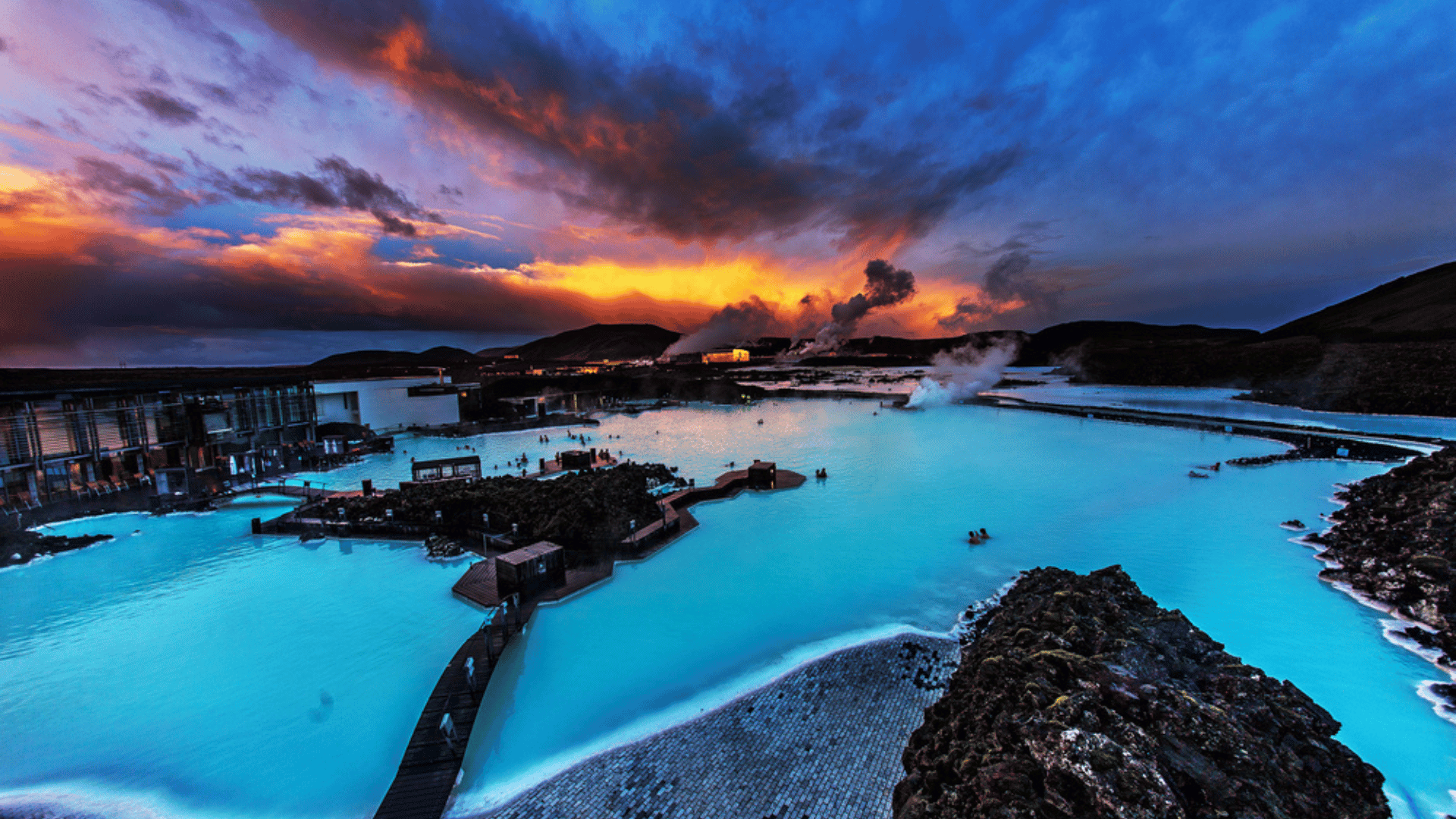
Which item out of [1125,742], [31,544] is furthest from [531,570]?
[31,544]

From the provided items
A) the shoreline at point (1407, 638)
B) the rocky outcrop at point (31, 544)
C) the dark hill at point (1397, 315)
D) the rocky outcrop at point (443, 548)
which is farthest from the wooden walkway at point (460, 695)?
the dark hill at point (1397, 315)

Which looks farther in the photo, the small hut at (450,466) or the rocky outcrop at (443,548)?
the small hut at (450,466)

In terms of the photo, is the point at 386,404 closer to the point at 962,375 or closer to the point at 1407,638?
the point at 1407,638

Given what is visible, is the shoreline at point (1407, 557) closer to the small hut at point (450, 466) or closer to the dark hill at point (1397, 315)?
the small hut at point (450, 466)

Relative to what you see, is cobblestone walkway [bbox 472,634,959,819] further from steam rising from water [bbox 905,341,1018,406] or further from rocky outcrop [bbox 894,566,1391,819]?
steam rising from water [bbox 905,341,1018,406]

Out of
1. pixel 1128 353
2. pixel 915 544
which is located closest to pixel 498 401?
pixel 915 544

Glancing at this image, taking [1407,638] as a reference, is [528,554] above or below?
above
